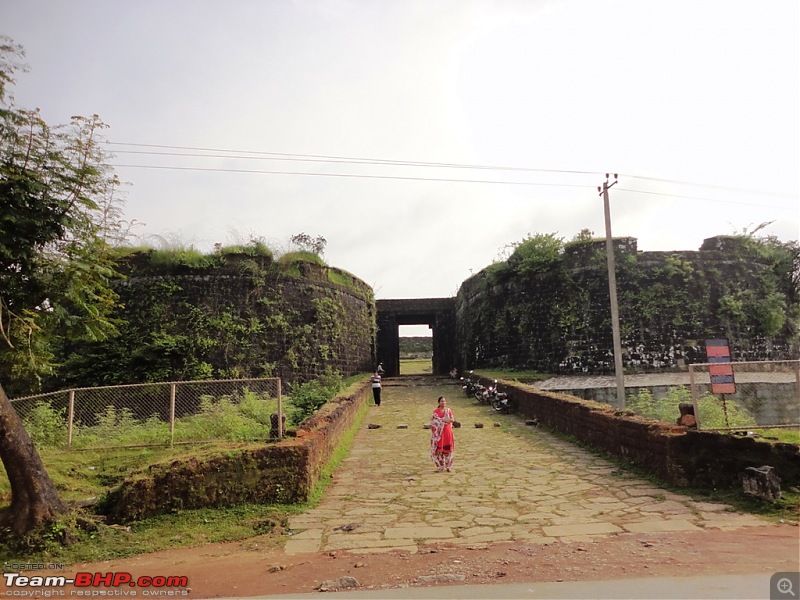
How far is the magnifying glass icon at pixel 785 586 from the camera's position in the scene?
129 inches

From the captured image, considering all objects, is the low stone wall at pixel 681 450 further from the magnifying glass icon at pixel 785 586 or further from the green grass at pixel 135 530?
the green grass at pixel 135 530

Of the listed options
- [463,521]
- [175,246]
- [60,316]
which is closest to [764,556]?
[463,521]

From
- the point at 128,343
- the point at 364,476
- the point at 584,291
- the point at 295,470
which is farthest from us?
the point at 584,291

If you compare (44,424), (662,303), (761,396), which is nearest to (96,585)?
(44,424)

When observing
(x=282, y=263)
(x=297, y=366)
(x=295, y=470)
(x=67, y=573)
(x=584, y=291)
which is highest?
(x=282, y=263)

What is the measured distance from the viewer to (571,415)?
9.64m

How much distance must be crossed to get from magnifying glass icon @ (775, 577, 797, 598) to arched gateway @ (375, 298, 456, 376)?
23.7m

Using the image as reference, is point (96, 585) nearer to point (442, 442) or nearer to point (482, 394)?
point (442, 442)

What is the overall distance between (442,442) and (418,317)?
863 inches

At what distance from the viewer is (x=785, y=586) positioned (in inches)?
132

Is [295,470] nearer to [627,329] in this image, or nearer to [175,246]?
[175,246]

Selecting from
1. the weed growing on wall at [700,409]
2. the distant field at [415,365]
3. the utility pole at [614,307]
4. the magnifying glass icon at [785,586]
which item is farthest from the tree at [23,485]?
the distant field at [415,365]

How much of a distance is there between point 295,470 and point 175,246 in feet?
40.9

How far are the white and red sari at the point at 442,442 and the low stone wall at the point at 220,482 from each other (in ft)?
6.67
